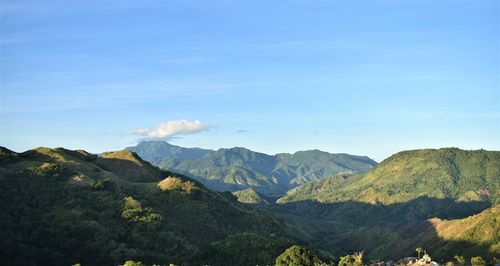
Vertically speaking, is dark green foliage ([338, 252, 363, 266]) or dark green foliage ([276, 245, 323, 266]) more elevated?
dark green foliage ([276, 245, 323, 266])

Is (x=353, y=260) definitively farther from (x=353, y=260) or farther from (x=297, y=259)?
(x=297, y=259)

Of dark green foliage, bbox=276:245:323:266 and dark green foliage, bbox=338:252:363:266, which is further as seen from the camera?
dark green foliage, bbox=338:252:363:266

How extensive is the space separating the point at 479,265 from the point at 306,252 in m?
45.0

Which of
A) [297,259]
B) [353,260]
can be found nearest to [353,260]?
[353,260]

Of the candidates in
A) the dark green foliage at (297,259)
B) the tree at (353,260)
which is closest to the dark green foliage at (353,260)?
the tree at (353,260)

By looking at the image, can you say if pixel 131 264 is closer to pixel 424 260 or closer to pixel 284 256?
pixel 284 256

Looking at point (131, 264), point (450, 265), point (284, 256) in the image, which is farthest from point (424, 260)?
point (131, 264)

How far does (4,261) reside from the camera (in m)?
197

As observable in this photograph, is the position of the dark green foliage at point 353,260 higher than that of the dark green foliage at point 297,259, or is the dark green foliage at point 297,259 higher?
the dark green foliage at point 297,259

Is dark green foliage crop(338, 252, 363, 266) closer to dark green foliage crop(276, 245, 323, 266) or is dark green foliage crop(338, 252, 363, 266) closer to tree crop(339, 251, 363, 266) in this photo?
tree crop(339, 251, 363, 266)

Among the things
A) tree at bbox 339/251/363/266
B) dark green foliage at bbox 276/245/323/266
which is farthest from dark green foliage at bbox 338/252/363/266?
dark green foliage at bbox 276/245/323/266

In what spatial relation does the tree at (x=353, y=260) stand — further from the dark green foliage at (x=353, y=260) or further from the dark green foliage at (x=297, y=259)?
the dark green foliage at (x=297, y=259)

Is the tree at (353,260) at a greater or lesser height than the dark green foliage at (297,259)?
lesser

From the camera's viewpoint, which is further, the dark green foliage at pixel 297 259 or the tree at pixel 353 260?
the tree at pixel 353 260
